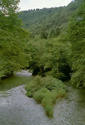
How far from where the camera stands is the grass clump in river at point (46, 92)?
1565 cm

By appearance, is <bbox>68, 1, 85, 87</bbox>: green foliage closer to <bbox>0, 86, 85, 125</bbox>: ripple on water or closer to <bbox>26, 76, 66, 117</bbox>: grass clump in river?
<bbox>0, 86, 85, 125</bbox>: ripple on water

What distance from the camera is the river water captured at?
40.5 feet

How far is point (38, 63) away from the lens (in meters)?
37.5

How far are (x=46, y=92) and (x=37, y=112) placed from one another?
14.3 feet

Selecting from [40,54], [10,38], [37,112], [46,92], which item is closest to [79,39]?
[46,92]

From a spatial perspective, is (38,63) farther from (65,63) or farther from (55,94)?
(55,94)

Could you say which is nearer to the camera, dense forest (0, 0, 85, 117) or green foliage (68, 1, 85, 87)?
dense forest (0, 0, 85, 117)

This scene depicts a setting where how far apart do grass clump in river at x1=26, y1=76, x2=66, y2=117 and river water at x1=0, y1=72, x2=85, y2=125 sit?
20.2 inches

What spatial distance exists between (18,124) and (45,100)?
16.2 feet

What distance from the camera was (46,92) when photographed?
18.5 metres

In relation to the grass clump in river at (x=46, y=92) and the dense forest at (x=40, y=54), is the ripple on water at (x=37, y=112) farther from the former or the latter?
the dense forest at (x=40, y=54)

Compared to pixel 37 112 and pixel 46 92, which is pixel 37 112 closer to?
pixel 37 112

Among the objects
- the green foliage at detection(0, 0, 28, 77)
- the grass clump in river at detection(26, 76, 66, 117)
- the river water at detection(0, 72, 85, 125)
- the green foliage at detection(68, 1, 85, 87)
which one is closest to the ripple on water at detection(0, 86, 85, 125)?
the river water at detection(0, 72, 85, 125)

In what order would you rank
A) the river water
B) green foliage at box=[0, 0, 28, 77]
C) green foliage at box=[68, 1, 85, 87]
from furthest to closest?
green foliage at box=[68, 1, 85, 87] → the river water → green foliage at box=[0, 0, 28, 77]
